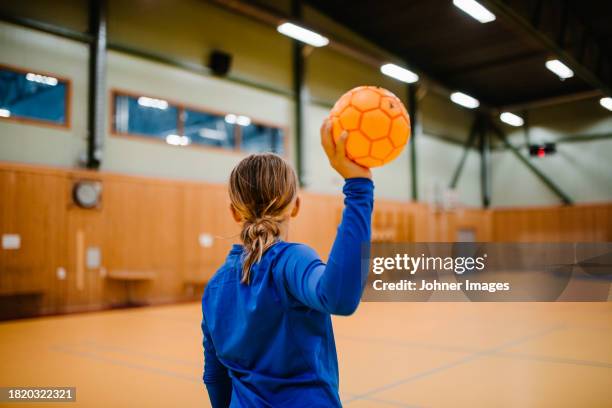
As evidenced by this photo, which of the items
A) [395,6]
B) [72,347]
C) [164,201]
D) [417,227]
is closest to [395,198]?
[417,227]

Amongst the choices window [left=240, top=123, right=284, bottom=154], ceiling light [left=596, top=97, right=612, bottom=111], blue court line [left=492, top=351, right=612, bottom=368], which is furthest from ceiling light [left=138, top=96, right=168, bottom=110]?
ceiling light [left=596, top=97, right=612, bottom=111]

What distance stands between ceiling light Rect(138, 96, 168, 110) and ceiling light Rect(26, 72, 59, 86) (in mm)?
1856

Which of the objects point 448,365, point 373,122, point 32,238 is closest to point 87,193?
point 32,238

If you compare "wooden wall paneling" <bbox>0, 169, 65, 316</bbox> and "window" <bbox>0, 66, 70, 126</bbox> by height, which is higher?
"window" <bbox>0, 66, 70, 126</bbox>

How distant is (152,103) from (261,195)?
11.0 meters

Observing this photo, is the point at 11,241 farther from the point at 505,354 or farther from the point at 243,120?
the point at 505,354

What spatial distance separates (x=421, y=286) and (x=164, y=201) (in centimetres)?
809

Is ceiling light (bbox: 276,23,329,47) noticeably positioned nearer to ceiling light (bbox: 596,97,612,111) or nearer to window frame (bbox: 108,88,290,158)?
window frame (bbox: 108,88,290,158)

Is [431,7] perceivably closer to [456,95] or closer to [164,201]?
[456,95]

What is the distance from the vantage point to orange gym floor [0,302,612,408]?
454 centimetres

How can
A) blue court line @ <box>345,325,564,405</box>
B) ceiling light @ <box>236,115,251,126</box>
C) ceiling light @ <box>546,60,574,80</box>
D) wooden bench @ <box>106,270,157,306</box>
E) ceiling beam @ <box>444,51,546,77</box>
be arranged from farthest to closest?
1. ceiling beam @ <box>444,51,546,77</box>
2. ceiling light @ <box>546,60,574,80</box>
3. ceiling light @ <box>236,115,251,126</box>
4. wooden bench @ <box>106,270,157,306</box>
5. blue court line @ <box>345,325,564,405</box>

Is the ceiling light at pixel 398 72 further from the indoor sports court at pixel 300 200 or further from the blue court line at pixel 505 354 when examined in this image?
the blue court line at pixel 505 354

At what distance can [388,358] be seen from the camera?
239 inches

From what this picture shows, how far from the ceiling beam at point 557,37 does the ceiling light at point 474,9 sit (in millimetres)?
166
